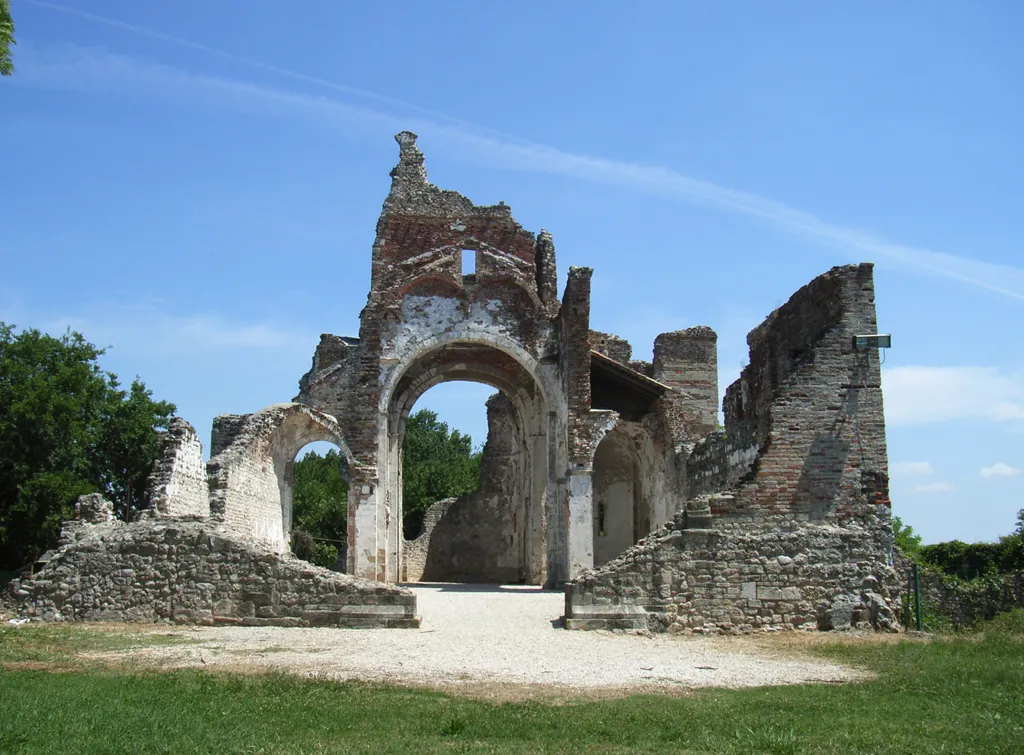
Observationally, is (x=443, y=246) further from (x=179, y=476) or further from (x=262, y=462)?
(x=179, y=476)

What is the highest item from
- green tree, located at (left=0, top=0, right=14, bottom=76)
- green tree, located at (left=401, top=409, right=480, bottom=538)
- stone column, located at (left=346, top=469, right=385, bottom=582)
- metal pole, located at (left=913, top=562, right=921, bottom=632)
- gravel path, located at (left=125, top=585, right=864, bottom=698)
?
green tree, located at (left=0, top=0, right=14, bottom=76)

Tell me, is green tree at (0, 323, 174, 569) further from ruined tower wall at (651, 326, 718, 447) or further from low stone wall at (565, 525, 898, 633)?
low stone wall at (565, 525, 898, 633)

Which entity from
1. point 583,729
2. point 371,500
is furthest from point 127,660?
point 371,500

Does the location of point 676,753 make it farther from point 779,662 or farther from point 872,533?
point 872,533

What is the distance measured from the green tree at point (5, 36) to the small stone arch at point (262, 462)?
9569 mm

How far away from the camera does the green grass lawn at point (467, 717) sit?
20.9 ft

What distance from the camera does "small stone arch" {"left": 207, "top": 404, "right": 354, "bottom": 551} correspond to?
19.6 m

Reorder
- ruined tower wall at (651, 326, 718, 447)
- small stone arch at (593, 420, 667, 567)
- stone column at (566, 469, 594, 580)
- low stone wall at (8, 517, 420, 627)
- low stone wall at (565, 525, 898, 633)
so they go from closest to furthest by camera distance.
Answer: low stone wall at (8, 517, 420, 627), low stone wall at (565, 525, 898, 633), stone column at (566, 469, 594, 580), ruined tower wall at (651, 326, 718, 447), small stone arch at (593, 420, 667, 567)

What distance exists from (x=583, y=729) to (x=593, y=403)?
1867 centimetres

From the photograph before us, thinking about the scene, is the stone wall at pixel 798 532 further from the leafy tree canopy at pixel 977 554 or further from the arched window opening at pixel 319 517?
the arched window opening at pixel 319 517

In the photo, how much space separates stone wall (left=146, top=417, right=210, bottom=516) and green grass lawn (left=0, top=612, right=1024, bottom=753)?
718cm

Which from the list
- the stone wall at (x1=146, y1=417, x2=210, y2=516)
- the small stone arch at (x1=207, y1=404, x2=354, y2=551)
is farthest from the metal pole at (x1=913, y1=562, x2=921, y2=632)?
the small stone arch at (x1=207, y1=404, x2=354, y2=551)

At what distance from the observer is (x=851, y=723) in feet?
23.6

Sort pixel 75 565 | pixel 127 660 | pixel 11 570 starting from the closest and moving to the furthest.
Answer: pixel 127 660
pixel 75 565
pixel 11 570
